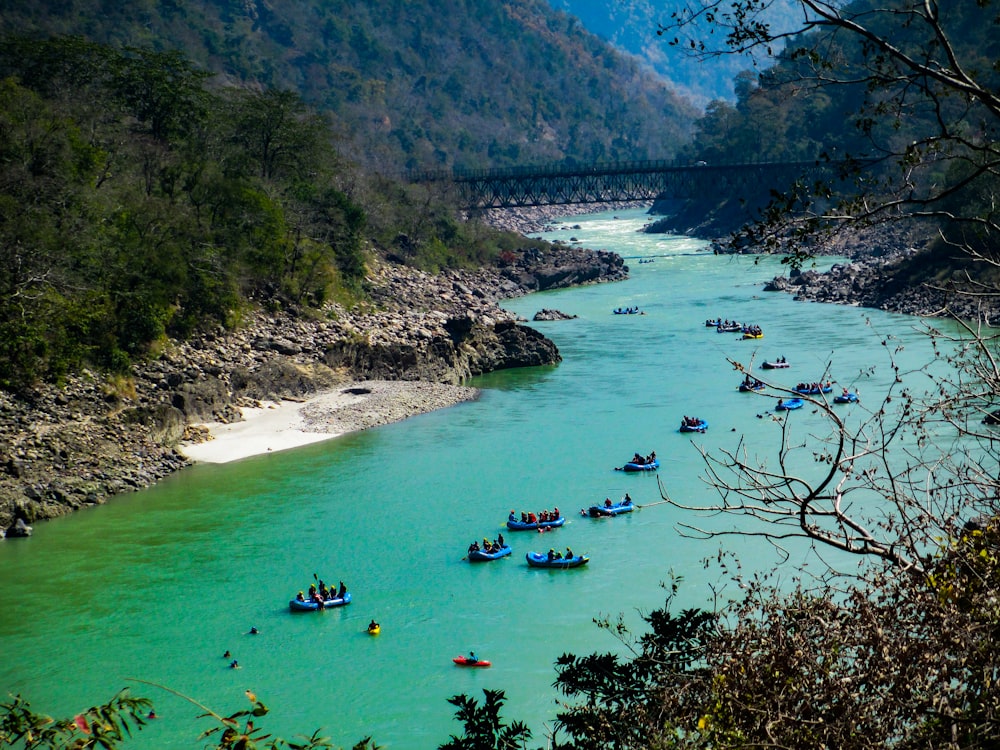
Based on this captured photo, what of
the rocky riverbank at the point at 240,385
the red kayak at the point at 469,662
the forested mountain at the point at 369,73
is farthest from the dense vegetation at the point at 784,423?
the forested mountain at the point at 369,73

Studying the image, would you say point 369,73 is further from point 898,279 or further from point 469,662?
point 469,662

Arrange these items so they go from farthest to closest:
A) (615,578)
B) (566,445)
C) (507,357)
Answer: (507,357) < (566,445) < (615,578)

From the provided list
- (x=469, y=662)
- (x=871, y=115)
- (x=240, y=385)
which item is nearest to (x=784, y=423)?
(x=469, y=662)

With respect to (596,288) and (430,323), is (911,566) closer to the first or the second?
(430,323)

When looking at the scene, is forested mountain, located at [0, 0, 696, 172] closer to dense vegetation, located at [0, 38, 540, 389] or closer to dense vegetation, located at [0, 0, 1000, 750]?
dense vegetation, located at [0, 38, 540, 389]

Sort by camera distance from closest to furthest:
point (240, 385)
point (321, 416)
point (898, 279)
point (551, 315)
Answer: point (321, 416) → point (240, 385) → point (898, 279) → point (551, 315)

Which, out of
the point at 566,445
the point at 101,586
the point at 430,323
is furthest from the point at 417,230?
the point at 101,586
